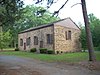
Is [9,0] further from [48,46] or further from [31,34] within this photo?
[31,34]

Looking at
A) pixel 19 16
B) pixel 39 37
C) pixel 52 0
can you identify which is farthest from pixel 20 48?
pixel 52 0

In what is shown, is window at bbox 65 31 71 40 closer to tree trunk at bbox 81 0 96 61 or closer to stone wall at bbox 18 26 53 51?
stone wall at bbox 18 26 53 51

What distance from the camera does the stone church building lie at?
35625 mm

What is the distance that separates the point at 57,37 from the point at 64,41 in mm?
2231

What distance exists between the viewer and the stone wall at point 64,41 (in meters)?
35.6

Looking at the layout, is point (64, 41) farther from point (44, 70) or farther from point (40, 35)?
point (44, 70)

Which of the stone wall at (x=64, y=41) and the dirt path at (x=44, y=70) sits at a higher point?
the stone wall at (x=64, y=41)

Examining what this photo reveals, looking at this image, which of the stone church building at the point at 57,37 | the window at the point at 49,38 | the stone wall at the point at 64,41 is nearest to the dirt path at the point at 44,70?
the stone church building at the point at 57,37

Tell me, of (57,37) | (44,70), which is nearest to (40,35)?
(57,37)

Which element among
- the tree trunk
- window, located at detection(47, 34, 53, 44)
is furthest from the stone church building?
the tree trunk

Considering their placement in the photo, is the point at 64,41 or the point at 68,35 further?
the point at 68,35

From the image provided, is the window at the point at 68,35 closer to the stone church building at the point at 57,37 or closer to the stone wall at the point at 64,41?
the stone church building at the point at 57,37

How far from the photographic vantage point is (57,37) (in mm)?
35625

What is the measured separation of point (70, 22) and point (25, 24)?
40.9m
